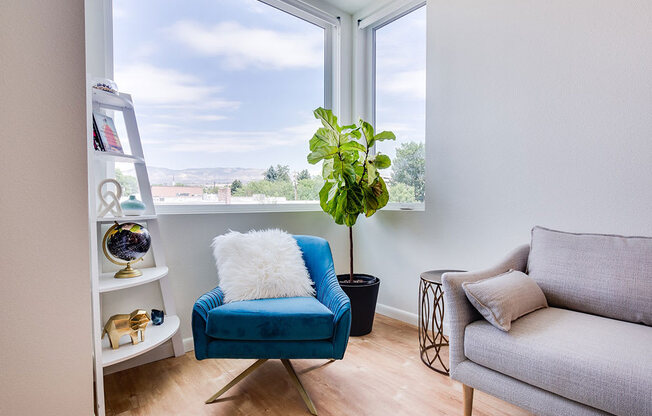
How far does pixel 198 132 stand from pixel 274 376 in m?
1.69

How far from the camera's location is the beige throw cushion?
1.38 meters

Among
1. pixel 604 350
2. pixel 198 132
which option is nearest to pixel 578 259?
pixel 604 350

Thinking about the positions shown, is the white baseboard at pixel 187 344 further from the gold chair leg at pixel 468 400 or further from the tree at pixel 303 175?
the gold chair leg at pixel 468 400

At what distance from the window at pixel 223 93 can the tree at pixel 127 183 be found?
0.40ft

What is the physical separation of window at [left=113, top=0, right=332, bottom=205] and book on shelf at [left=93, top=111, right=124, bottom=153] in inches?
12.0

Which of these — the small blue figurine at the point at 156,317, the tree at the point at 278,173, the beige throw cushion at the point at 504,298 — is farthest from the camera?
the tree at the point at 278,173

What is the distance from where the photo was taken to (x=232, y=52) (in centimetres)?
254

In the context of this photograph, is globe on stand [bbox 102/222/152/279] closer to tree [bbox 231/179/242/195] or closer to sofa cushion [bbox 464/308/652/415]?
tree [bbox 231/179/242/195]

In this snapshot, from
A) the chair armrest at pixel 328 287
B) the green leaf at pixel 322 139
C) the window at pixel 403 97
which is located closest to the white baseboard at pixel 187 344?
the chair armrest at pixel 328 287

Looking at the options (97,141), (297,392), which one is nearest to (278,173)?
(97,141)

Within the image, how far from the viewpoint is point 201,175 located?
244 centimetres

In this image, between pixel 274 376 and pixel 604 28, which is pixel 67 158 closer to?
pixel 274 376

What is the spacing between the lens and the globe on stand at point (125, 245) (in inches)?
70.7

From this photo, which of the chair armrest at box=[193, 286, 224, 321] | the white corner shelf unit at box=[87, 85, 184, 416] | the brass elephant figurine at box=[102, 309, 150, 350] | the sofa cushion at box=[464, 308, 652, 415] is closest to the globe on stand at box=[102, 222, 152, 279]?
the white corner shelf unit at box=[87, 85, 184, 416]
